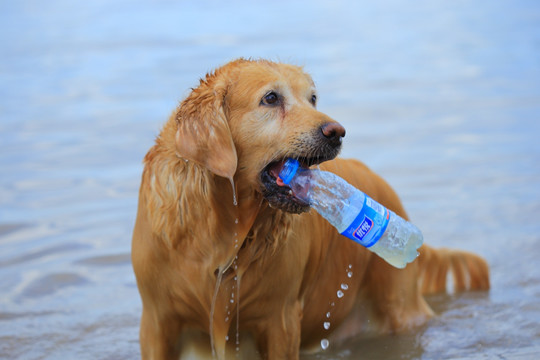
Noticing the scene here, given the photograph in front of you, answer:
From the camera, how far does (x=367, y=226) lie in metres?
3.91

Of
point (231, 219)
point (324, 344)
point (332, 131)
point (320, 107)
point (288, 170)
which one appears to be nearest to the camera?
point (332, 131)

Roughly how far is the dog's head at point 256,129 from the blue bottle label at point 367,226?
29 centimetres

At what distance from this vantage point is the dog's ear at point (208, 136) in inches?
143

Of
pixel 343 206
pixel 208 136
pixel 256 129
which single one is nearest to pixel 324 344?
pixel 343 206

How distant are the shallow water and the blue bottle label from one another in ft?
4.47

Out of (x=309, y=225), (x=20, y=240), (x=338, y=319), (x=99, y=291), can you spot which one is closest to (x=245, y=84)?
(x=309, y=225)

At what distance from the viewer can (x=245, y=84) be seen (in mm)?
3846

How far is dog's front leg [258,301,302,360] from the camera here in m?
4.14

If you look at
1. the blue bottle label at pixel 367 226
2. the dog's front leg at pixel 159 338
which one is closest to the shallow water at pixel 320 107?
the dog's front leg at pixel 159 338

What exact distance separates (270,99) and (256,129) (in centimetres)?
15

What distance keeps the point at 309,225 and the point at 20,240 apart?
345 centimetres

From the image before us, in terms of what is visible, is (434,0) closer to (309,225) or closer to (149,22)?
(149,22)

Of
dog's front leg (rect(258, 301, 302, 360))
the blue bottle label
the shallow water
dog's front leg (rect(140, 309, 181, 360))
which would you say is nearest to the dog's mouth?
the blue bottle label

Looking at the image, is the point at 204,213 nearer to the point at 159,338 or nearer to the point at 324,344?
the point at 159,338
